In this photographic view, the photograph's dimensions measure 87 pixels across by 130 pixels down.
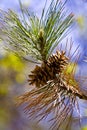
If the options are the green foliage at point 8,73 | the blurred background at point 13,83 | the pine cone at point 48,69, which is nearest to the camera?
the pine cone at point 48,69

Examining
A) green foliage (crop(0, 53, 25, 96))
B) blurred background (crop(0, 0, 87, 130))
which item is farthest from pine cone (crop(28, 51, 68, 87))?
green foliage (crop(0, 53, 25, 96))

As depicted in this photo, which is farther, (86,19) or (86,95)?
(86,19)

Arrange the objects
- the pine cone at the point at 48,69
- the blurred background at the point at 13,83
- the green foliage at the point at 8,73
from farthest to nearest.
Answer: the green foliage at the point at 8,73 → the blurred background at the point at 13,83 → the pine cone at the point at 48,69

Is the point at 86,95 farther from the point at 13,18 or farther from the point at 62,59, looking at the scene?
the point at 13,18

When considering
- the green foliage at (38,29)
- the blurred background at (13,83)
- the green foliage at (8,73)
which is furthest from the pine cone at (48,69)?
the green foliage at (8,73)

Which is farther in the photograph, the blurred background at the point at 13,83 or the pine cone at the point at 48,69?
the blurred background at the point at 13,83

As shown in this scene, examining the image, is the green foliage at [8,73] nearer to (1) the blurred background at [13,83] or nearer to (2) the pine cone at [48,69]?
(1) the blurred background at [13,83]

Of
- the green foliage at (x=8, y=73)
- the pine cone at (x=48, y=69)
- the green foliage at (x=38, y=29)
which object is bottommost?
the pine cone at (x=48, y=69)

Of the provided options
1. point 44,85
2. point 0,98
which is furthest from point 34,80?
point 0,98
